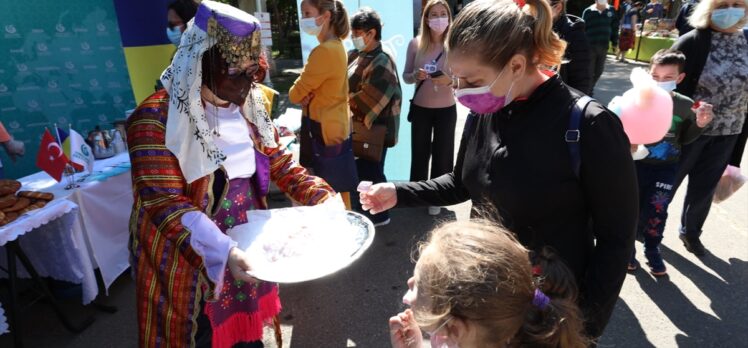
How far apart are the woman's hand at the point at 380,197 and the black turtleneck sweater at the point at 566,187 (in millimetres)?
398

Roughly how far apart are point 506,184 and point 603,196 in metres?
0.25

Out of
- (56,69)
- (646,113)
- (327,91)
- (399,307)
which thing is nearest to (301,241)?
(399,307)

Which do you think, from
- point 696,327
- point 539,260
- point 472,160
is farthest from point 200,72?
point 696,327

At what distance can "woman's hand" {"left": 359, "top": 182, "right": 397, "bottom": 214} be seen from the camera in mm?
1687

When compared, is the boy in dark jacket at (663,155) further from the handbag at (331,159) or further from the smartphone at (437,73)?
the handbag at (331,159)

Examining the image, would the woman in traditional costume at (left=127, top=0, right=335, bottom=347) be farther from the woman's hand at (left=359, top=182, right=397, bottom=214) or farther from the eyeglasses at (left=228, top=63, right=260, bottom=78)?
the woman's hand at (left=359, top=182, right=397, bottom=214)

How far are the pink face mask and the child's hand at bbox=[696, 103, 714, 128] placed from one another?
2.20 meters

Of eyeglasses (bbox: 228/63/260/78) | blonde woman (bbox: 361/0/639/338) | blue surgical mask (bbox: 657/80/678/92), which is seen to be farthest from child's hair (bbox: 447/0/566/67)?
blue surgical mask (bbox: 657/80/678/92)

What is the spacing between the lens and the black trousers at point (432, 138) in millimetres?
4094

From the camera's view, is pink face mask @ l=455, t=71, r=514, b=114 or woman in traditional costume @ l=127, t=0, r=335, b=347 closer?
pink face mask @ l=455, t=71, r=514, b=114

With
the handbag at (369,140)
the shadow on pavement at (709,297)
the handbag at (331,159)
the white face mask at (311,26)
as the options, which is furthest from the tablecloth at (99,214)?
the shadow on pavement at (709,297)

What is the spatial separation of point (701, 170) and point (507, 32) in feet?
9.82

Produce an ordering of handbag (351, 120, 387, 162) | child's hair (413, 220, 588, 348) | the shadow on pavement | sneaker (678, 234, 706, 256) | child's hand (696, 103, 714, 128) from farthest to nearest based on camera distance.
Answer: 1. handbag (351, 120, 387, 162)
2. sneaker (678, 234, 706, 256)
3. child's hand (696, 103, 714, 128)
4. the shadow on pavement
5. child's hair (413, 220, 588, 348)

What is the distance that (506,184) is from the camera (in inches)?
50.4
